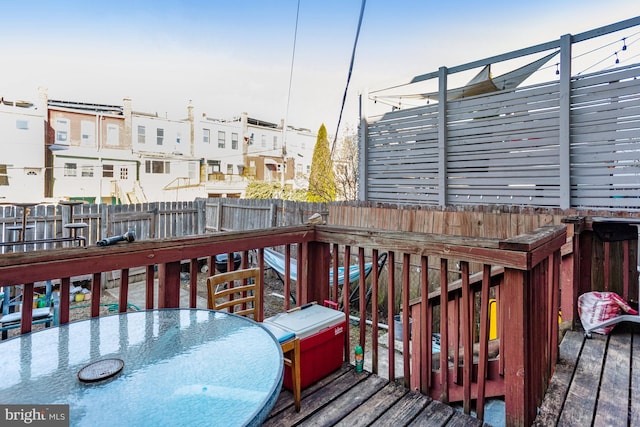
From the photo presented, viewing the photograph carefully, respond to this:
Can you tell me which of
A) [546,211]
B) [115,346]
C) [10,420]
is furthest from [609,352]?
[10,420]

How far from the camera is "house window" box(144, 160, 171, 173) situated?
17.3 meters

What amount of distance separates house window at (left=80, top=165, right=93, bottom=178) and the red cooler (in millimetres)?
17892

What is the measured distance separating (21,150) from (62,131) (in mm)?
1764

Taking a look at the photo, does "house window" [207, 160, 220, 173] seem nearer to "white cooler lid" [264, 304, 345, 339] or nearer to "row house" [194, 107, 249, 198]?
"row house" [194, 107, 249, 198]

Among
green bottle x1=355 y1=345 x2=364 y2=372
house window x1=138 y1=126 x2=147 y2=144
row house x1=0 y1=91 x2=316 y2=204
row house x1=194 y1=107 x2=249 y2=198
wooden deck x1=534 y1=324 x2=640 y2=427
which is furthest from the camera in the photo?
row house x1=194 y1=107 x2=249 y2=198

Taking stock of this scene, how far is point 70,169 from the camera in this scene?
51.8ft

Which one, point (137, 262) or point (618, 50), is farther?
point (618, 50)

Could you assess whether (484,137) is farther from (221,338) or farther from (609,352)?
(221,338)

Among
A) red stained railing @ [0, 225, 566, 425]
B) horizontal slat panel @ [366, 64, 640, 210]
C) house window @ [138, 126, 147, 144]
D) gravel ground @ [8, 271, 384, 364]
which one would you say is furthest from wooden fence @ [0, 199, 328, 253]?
house window @ [138, 126, 147, 144]

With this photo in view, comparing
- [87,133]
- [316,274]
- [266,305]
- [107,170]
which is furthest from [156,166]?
[316,274]

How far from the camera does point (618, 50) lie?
3.65 metres

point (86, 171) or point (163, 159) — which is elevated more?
point (163, 159)

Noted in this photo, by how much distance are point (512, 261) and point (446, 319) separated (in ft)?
1.59

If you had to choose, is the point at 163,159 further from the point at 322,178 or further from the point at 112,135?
the point at 322,178
